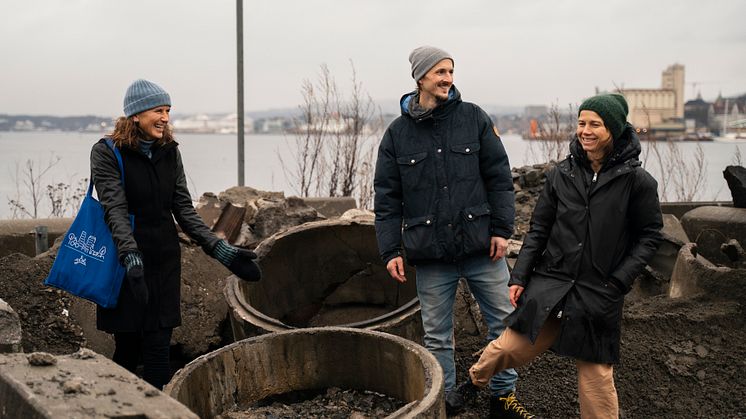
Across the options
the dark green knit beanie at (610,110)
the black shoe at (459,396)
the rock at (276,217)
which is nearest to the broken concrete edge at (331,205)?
the rock at (276,217)

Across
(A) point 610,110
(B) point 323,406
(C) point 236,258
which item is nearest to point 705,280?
(A) point 610,110

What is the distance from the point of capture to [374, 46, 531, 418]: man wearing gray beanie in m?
3.56

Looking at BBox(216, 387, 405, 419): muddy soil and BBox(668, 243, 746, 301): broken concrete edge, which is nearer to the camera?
BBox(216, 387, 405, 419): muddy soil

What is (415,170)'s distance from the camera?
3.62 m

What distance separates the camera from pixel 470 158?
359 centimetres

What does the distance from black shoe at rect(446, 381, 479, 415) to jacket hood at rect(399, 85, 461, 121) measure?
1.38 metres

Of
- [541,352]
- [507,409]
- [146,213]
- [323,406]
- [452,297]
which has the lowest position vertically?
[507,409]

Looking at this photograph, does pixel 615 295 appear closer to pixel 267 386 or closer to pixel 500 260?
pixel 500 260

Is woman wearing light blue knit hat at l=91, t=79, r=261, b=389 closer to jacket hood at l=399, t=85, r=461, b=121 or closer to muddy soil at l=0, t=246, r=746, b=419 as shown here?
jacket hood at l=399, t=85, r=461, b=121

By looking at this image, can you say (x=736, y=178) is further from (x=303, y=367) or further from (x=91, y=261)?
(x=91, y=261)

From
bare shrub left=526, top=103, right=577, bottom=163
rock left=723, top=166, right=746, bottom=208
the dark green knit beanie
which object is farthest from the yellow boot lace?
bare shrub left=526, top=103, right=577, bottom=163

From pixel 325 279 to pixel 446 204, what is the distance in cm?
236

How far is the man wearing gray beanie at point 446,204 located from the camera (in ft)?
11.7

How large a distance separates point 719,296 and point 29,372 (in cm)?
392
